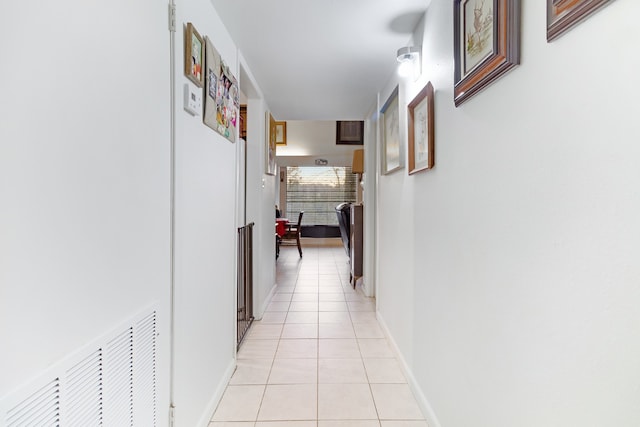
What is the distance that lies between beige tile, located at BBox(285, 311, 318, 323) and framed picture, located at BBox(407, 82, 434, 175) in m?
1.80

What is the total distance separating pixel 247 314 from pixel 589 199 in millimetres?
2784

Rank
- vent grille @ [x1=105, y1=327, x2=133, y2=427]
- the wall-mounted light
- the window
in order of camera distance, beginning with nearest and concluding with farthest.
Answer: vent grille @ [x1=105, y1=327, x2=133, y2=427]
the wall-mounted light
the window

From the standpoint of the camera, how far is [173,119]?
1.27 meters

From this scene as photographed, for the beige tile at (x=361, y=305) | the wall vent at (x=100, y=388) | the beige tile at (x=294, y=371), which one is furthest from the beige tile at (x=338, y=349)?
the wall vent at (x=100, y=388)

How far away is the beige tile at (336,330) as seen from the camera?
2799 millimetres

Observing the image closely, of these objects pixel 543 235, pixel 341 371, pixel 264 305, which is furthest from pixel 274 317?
pixel 543 235

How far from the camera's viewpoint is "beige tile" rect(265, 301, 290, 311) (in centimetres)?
346

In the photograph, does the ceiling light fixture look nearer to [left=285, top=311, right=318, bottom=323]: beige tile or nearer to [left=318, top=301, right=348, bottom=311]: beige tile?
[left=285, top=311, right=318, bottom=323]: beige tile

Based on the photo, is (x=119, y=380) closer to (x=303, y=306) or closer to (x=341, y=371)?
(x=341, y=371)

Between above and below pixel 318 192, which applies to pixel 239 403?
below

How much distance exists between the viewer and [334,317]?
128 inches

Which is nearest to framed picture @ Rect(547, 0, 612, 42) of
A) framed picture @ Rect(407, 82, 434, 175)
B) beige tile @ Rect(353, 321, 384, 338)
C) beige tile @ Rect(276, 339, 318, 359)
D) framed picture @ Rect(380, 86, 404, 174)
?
framed picture @ Rect(407, 82, 434, 175)

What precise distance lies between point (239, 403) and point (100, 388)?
47.3 inches

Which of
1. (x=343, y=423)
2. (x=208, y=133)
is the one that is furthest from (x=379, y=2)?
(x=343, y=423)
